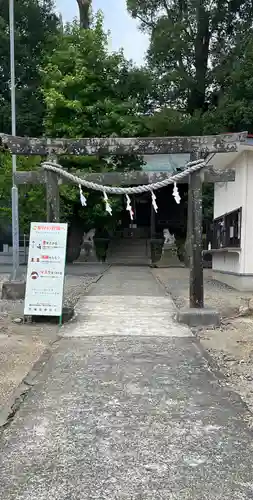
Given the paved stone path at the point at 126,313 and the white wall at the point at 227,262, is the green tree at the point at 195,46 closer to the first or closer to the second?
the white wall at the point at 227,262

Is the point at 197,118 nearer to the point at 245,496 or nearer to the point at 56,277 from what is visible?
the point at 56,277

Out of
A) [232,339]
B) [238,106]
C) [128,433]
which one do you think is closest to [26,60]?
[238,106]

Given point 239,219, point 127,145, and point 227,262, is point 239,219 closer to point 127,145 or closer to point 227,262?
point 227,262

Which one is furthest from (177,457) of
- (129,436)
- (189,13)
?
(189,13)

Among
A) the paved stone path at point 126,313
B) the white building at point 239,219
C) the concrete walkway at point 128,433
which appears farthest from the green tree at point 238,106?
the concrete walkway at point 128,433

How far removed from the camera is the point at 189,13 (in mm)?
30531

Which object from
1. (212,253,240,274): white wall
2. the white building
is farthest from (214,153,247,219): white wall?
(212,253,240,274): white wall

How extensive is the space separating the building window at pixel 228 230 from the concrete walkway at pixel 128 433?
738 centimetres

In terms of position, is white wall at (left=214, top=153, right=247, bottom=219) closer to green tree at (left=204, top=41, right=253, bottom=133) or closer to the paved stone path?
the paved stone path

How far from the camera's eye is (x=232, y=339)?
767cm

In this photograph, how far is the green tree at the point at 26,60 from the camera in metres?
27.9

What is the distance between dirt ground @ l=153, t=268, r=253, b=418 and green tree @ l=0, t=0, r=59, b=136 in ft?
59.9

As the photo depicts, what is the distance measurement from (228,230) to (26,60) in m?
19.1

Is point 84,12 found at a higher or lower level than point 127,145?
higher
